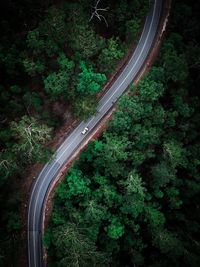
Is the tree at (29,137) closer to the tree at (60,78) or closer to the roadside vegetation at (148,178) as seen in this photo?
the tree at (60,78)

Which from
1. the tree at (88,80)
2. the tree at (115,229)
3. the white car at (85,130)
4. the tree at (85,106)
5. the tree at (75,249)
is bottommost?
the tree at (115,229)

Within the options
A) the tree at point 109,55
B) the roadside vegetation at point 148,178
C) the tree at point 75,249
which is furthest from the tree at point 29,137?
the tree at point 109,55

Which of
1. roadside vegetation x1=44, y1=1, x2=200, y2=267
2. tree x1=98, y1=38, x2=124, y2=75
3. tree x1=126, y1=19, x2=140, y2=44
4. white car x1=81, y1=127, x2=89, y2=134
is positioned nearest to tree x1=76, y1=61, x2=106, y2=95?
tree x1=98, y1=38, x2=124, y2=75

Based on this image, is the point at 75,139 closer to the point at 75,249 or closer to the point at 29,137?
the point at 29,137

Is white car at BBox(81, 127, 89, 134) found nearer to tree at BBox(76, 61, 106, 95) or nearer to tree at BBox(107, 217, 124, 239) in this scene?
tree at BBox(76, 61, 106, 95)

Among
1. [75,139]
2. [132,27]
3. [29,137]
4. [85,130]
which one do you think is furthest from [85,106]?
[132,27]

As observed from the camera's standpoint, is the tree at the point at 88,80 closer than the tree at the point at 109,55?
Yes

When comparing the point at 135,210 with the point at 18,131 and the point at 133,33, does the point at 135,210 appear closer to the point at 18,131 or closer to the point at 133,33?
the point at 18,131
